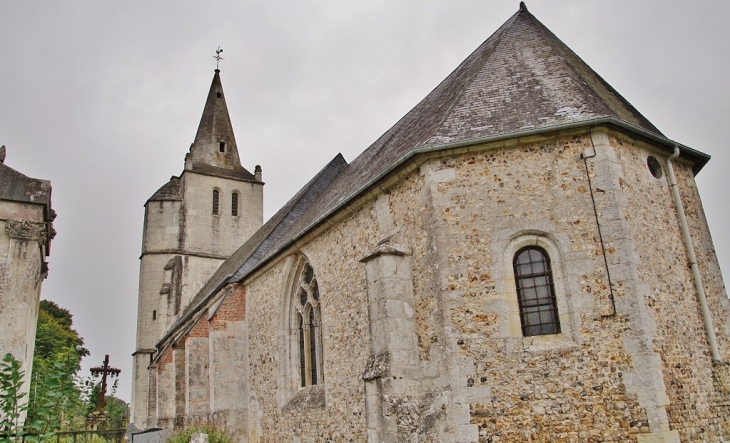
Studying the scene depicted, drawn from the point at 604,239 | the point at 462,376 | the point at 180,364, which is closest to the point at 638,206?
the point at 604,239

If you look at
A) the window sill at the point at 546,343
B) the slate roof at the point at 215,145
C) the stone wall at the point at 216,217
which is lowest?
the window sill at the point at 546,343

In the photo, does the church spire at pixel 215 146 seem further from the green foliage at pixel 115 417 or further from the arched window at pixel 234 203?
the green foliage at pixel 115 417

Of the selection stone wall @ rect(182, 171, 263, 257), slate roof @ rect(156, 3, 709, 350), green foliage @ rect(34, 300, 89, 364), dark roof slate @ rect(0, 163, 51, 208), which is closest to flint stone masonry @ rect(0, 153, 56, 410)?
dark roof slate @ rect(0, 163, 51, 208)

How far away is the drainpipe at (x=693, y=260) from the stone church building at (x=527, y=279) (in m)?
0.02

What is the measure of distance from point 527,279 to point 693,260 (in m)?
2.63

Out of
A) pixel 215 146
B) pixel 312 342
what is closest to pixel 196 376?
pixel 312 342

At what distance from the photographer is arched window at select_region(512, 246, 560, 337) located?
25.2 ft

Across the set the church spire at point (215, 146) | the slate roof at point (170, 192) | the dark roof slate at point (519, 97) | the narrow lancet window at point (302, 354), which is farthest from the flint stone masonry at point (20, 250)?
the church spire at point (215, 146)

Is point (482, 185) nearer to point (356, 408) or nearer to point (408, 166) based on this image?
point (408, 166)

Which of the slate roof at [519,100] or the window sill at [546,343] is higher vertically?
the slate roof at [519,100]

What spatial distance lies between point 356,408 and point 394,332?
7.75 feet

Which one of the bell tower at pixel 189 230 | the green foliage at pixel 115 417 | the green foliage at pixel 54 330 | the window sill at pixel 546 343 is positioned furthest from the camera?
the green foliage at pixel 54 330

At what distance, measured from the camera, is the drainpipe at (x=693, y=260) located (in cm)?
794

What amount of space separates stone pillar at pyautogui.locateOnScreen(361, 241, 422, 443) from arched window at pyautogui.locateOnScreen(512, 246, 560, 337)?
5.33 ft
